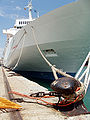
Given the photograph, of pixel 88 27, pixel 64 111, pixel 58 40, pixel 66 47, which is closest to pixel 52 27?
pixel 58 40

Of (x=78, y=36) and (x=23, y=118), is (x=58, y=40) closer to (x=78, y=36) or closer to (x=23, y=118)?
(x=78, y=36)

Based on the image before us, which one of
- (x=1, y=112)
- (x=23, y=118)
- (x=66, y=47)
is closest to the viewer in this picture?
(x=23, y=118)

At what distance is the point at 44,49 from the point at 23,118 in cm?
693

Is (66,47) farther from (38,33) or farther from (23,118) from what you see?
(23,118)

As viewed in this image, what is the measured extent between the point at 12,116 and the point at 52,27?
21.1 feet

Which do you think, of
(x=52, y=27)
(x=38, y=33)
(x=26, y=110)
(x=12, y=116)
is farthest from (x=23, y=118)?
(x=38, y=33)

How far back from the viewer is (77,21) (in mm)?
7375

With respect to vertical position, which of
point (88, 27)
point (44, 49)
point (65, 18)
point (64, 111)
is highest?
point (65, 18)

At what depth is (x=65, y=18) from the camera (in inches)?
303

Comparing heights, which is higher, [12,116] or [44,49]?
[44,49]

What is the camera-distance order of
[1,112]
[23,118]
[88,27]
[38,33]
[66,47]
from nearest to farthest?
[23,118] → [1,112] → [88,27] → [66,47] → [38,33]

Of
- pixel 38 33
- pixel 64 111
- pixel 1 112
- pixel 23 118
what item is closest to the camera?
pixel 23 118

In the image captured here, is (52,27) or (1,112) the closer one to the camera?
(1,112)

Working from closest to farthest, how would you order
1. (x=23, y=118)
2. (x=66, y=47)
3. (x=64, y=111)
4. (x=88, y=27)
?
(x=23, y=118)
(x=64, y=111)
(x=88, y=27)
(x=66, y=47)
